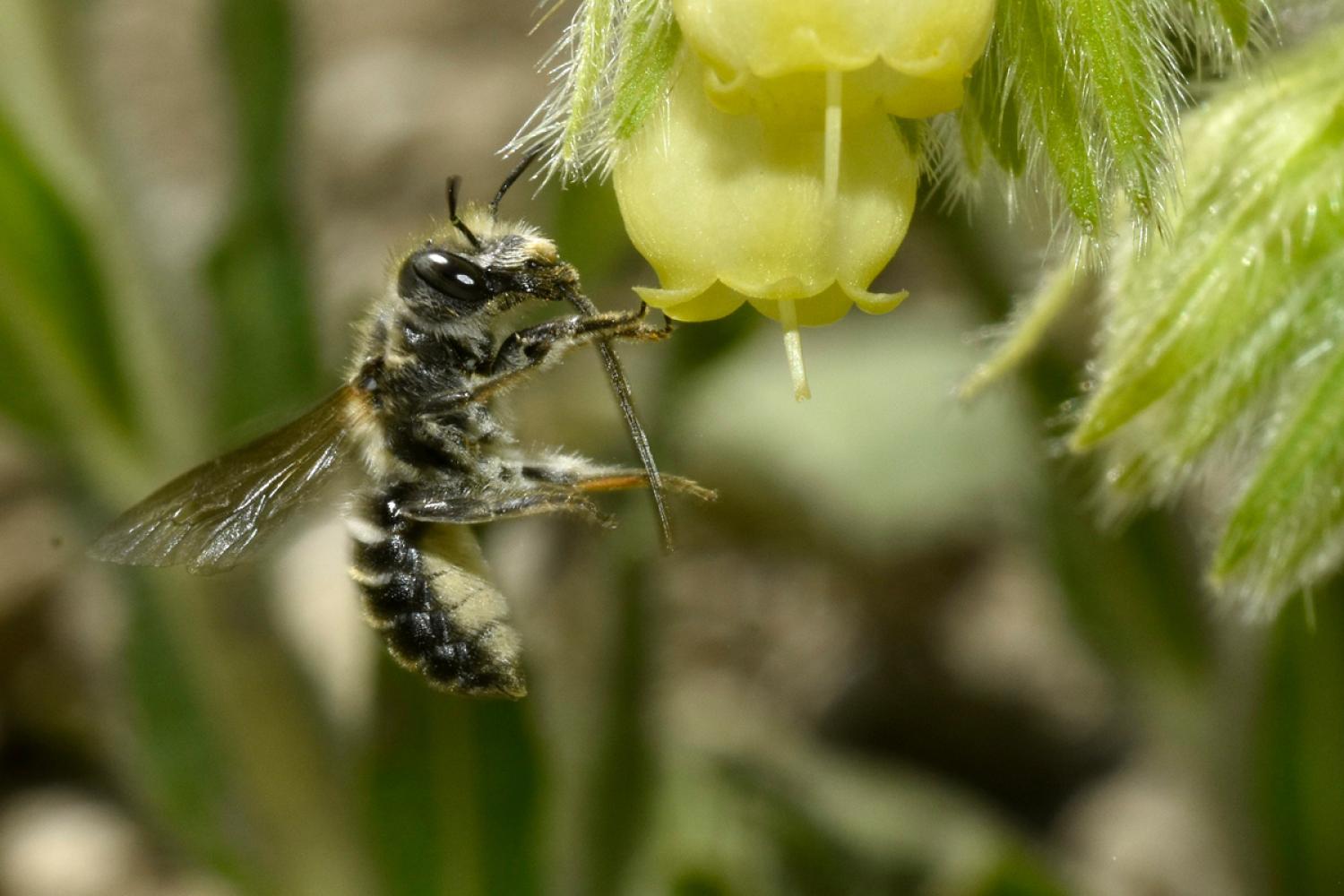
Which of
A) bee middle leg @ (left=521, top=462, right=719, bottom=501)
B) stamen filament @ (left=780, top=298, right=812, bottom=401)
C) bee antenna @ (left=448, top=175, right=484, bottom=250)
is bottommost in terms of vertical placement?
bee middle leg @ (left=521, top=462, right=719, bottom=501)

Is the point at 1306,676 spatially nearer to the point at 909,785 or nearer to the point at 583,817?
the point at 909,785

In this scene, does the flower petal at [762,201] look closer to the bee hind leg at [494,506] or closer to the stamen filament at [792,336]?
the stamen filament at [792,336]

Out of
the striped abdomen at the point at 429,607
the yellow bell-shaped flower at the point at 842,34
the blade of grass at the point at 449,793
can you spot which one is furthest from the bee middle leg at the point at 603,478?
the blade of grass at the point at 449,793

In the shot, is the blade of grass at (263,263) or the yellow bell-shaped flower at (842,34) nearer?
the yellow bell-shaped flower at (842,34)

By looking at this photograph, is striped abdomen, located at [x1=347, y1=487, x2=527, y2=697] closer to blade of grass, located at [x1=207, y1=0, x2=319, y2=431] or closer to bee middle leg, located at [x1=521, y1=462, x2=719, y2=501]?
bee middle leg, located at [x1=521, y1=462, x2=719, y2=501]

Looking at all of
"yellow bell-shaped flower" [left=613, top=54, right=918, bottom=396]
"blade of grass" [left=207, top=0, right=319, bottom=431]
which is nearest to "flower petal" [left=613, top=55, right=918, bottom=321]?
"yellow bell-shaped flower" [left=613, top=54, right=918, bottom=396]

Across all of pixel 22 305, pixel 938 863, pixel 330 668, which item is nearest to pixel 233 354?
pixel 22 305

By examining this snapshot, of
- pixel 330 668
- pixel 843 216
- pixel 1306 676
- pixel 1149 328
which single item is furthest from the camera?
pixel 330 668
